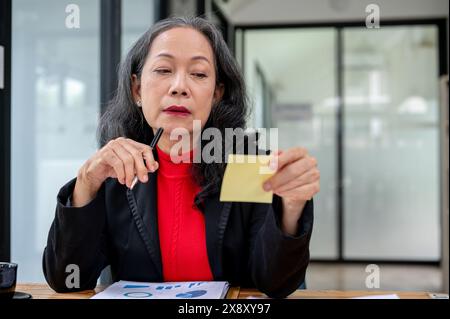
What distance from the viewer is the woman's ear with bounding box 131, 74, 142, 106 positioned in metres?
0.94

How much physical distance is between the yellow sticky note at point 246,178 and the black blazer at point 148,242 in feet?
0.55

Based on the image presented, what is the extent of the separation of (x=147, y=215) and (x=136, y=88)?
241mm

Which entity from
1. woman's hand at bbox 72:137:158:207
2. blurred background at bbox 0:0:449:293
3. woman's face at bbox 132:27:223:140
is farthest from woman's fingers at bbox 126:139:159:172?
blurred background at bbox 0:0:449:293

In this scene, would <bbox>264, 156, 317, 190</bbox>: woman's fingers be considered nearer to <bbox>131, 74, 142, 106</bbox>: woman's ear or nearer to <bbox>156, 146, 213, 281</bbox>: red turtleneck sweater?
<bbox>156, 146, 213, 281</bbox>: red turtleneck sweater

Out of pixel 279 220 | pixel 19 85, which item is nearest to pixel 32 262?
pixel 19 85

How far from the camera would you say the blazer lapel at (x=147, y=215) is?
86 centimetres

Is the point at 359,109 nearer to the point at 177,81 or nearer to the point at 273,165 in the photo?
the point at 177,81

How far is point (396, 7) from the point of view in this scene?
163 inches

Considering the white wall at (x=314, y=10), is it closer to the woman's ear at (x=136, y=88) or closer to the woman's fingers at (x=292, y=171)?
the woman's ear at (x=136, y=88)

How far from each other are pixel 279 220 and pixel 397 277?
3255 mm

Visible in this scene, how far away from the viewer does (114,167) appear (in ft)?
2.40

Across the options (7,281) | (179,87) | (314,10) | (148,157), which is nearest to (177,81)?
(179,87)

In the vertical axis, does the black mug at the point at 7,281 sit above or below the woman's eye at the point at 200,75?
below

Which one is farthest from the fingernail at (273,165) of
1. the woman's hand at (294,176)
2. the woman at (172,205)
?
the woman at (172,205)
